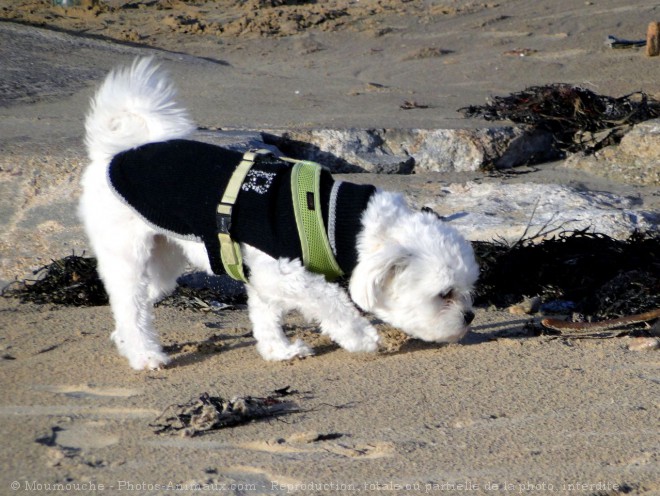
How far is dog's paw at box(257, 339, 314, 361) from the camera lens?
467 centimetres

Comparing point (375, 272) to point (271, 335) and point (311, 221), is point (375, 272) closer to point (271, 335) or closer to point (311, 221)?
point (311, 221)

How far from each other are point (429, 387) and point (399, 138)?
4571mm

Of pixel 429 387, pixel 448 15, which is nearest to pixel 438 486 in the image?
pixel 429 387

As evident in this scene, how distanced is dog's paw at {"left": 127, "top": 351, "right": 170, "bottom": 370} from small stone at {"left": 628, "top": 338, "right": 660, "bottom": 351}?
2.41 meters

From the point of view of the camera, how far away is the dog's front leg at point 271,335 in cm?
468

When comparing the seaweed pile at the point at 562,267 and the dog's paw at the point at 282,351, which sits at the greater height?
the dog's paw at the point at 282,351

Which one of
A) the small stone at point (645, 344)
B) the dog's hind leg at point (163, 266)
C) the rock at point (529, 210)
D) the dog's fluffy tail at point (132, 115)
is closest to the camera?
the small stone at point (645, 344)

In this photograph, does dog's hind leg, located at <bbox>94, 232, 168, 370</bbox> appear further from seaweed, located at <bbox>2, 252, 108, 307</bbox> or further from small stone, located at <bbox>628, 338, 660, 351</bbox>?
small stone, located at <bbox>628, 338, 660, 351</bbox>

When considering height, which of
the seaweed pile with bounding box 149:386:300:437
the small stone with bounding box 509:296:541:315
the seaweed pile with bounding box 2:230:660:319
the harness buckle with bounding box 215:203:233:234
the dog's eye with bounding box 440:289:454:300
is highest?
the harness buckle with bounding box 215:203:233:234

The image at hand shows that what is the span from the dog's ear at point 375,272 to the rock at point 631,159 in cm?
433

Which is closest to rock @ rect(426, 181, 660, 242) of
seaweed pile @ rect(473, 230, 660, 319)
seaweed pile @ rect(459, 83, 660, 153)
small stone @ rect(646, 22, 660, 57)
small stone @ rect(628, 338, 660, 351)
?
seaweed pile @ rect(473, 230, 660, 319)

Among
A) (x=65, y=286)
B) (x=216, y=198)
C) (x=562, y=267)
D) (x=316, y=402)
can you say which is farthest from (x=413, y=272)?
(x=65, y=286)

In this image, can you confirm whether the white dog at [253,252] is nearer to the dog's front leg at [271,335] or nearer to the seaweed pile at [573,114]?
the dog's front leg at [271,335]

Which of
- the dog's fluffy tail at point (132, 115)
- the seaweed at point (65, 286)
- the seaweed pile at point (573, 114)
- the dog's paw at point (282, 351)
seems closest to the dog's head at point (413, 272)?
the dog's paw at point (282, 351)
